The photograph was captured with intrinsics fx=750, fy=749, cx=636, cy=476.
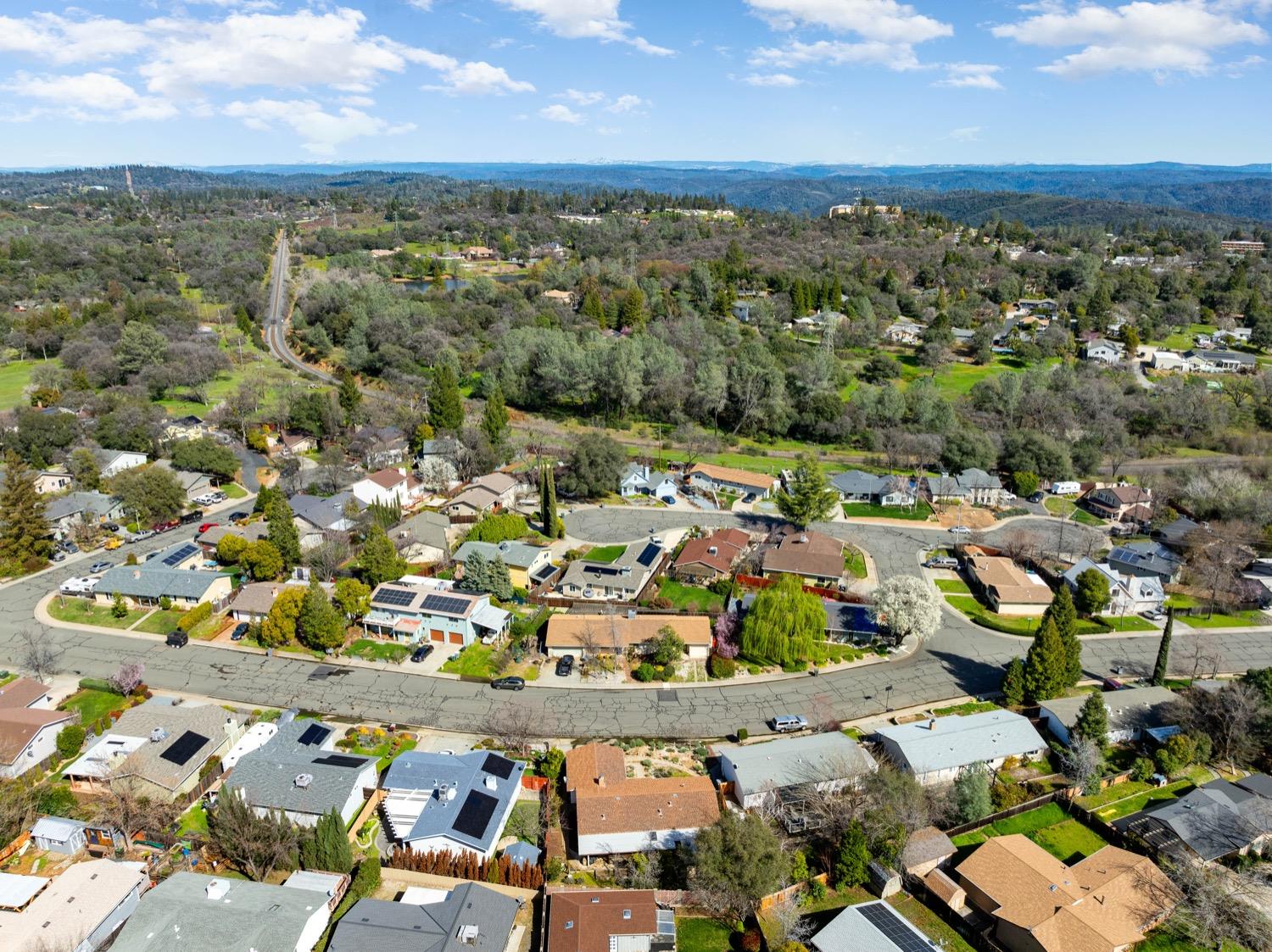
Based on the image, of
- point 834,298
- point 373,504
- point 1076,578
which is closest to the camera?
point 1076,578

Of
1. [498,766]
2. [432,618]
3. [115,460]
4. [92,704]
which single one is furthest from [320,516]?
[498,766]

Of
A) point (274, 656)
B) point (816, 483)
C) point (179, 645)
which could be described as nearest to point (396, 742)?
point (274, 656)

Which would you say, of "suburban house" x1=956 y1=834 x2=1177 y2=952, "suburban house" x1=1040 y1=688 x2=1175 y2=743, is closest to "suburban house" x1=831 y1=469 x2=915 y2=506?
"suburban house" x1=1040 y1=688 x2=1175 y2=743

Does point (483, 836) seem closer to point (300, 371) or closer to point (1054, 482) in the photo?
point (1054, 482)

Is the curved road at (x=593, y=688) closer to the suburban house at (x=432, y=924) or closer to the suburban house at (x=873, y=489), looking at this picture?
the suburban house at (x=432, y=924)

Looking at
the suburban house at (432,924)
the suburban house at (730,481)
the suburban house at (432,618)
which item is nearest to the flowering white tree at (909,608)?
the suburban house at (432,618)

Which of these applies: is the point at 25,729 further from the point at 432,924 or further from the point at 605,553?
the point at 605,553

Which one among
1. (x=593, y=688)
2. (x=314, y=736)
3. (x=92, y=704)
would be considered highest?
(x=314, y=736)
